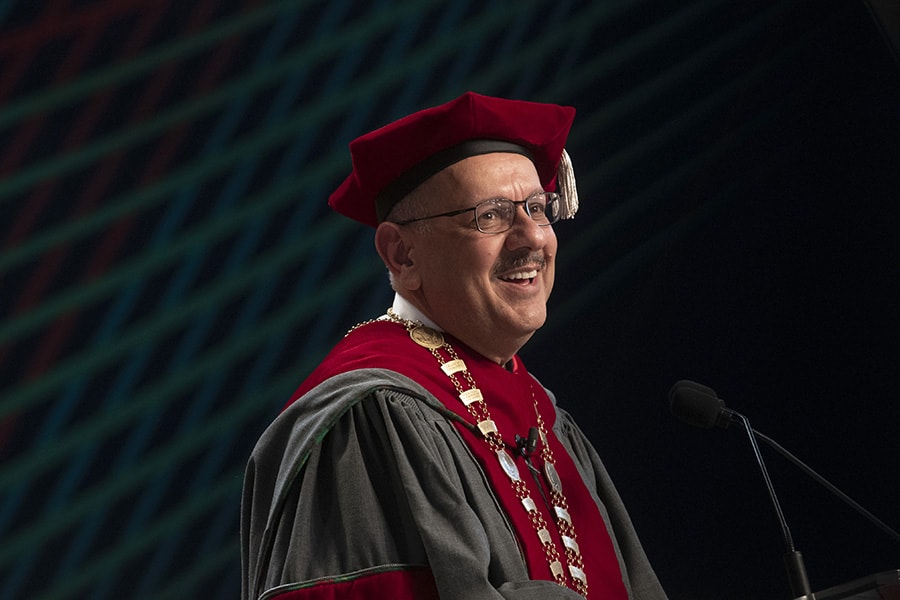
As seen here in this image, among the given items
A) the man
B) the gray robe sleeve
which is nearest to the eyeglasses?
the man

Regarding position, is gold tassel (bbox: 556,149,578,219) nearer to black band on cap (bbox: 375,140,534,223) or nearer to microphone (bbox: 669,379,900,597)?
black band on cap (bbox: 375,140,534,223)

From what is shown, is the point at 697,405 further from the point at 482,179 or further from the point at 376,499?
the point at 376,499

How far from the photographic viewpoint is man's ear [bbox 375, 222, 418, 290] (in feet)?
6.93

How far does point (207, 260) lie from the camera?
285cm

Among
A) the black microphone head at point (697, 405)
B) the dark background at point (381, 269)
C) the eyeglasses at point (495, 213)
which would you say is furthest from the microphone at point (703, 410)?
the dark background at point (381, 269)

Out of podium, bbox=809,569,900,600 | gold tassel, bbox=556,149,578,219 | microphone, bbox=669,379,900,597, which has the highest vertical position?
gold tassel, bbox=556,149,578,219

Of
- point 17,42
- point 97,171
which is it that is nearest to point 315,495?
point 97,171

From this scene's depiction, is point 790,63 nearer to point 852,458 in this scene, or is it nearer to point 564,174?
point 852,458

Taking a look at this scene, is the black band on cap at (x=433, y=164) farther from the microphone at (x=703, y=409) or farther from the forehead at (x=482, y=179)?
the microphone at (x=703, y=409)

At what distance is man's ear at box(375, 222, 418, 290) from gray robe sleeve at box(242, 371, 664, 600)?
11.1 inches

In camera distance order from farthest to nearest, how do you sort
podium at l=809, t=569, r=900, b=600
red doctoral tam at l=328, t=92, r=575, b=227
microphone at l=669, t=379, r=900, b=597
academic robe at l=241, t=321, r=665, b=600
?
microphone at l=669, t=379, r=900, b=597 < red doctoral tam at l=328, t=92, r=575, b=227 < podium at l=809, t=569, r=900, b=600 < academic robe at l=241, t=321, r=665, b=600

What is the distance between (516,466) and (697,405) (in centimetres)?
44

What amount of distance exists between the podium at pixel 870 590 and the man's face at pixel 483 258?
749 millimetres

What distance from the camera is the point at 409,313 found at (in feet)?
7.07
